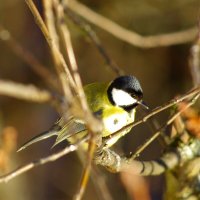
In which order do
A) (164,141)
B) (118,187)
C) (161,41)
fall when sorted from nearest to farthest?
(164,141) < (161,41) < (118,187)

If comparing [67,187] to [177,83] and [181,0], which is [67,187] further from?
[181,0]

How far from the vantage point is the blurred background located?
4156 millimetres

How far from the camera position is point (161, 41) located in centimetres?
203

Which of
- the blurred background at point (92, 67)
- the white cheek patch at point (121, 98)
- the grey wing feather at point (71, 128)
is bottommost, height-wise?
the grey wing feather at point (71, 128)

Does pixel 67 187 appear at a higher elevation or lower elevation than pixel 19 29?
lower

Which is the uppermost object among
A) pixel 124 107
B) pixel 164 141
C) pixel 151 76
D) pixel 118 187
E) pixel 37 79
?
pixel 37 79

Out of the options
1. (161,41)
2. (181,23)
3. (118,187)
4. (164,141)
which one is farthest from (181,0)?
(164,141)

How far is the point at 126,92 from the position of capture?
2.01 m

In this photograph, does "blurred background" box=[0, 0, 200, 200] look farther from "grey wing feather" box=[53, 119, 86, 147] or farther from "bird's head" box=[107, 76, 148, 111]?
"grey wing feather" box=[53, 119, 86, 147]

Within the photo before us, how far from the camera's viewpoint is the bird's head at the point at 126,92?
1.92 m

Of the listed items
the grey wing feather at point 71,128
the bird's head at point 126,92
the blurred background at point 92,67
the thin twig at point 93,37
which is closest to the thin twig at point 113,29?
the thin twig at point 93,37

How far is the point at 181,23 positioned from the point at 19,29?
4.05ft

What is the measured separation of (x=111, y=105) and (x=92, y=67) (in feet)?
7.22

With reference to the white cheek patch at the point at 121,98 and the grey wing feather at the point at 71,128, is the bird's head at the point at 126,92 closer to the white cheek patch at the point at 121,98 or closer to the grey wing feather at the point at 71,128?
the white cheek patch at the point at 121,98
